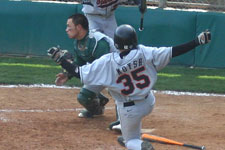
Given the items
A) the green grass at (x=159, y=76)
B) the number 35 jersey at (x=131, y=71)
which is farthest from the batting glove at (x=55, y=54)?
the green grass at (x=159, y=76)

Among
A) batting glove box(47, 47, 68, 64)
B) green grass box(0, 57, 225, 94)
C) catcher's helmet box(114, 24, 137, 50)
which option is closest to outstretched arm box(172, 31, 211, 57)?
catcher's helmet box(114, 24, 137, 50)

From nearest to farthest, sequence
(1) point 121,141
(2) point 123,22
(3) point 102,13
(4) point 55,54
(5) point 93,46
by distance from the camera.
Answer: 1. (4) point 55,54
2. (1) point 121,141
3. (5) point 93,46
4. (3) point 102,13
5. (2) point 123,22

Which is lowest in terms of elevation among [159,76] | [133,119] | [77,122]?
[159,76]

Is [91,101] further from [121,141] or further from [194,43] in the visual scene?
[194,43]

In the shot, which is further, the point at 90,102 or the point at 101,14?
the point at 101,14

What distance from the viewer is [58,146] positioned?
5625 mm

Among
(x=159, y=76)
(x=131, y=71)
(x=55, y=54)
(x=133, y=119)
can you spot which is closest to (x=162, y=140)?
(x=133, y=119)

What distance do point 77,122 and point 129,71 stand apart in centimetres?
203

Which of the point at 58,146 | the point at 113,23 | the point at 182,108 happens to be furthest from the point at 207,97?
the point at 58,146

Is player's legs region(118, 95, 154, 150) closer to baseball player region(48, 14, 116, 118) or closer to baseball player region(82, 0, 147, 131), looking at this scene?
baseball player region(48, 14, 116, 118)

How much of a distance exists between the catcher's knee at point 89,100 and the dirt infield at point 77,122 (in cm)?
15

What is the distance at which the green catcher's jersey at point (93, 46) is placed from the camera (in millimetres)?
6234

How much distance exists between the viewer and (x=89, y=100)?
6.75 meters

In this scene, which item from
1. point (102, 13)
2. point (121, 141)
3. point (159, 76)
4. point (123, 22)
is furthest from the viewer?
point (123, 22)
